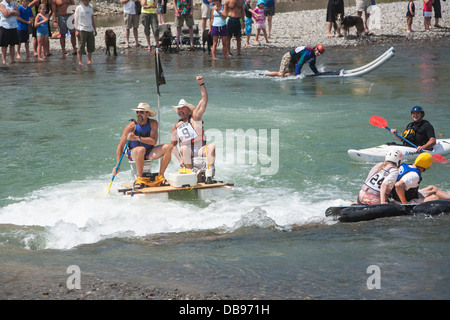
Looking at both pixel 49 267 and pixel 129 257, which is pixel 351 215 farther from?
pixel 49 267

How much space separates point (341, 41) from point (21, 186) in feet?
55.2

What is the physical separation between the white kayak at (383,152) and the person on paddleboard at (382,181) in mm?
2888

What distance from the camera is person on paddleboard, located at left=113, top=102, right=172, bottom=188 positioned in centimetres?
903

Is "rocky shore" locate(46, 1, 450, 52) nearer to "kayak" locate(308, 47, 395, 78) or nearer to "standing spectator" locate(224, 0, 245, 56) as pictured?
"standing spectator" locate(224, 0, 245, 56)

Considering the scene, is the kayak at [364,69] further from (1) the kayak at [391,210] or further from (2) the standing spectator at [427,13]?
(1) the kayak at [391,210]

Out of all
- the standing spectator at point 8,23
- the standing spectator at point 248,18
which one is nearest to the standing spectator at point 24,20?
the standing spectator at point 8,23

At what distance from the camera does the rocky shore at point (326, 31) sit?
24391mm

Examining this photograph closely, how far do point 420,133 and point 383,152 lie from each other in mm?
689

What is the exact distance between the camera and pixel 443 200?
8.05 meters

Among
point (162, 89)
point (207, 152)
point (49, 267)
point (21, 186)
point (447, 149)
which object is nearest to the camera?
point (49, 267)

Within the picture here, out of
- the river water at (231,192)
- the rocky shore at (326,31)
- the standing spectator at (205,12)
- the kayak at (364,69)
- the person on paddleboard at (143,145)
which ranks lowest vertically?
the river water at (231,192)

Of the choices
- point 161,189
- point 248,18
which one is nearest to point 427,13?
point 248,18

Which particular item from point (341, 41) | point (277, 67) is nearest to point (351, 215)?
point (277, 67)

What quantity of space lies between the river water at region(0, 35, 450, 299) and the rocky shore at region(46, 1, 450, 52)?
3760 millimetres
